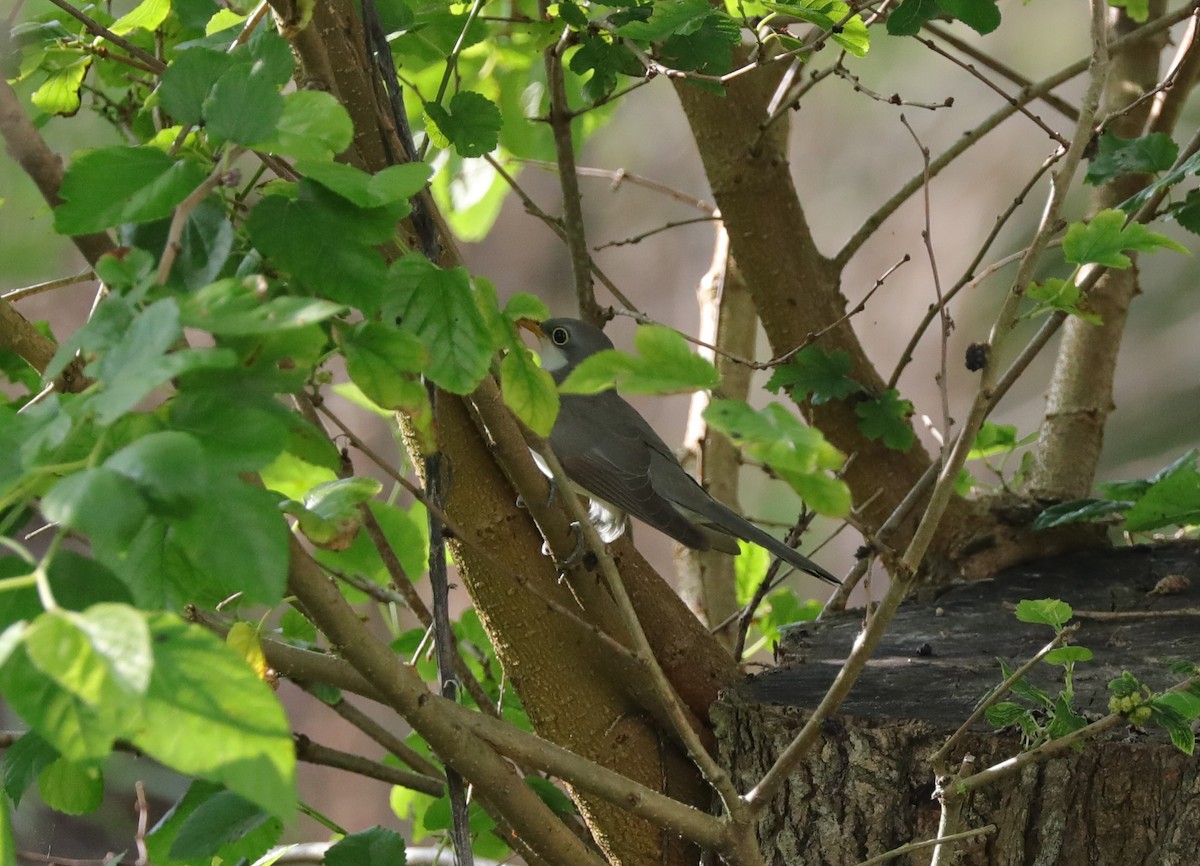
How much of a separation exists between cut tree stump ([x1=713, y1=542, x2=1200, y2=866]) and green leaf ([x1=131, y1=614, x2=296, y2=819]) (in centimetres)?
112

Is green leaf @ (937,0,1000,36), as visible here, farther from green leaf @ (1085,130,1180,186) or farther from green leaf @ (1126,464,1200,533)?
green leaf @ (1126,464,1200,533)

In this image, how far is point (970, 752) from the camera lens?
55.4 inches

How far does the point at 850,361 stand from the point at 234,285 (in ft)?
5.67

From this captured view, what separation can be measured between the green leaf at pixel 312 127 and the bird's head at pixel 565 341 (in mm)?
1679

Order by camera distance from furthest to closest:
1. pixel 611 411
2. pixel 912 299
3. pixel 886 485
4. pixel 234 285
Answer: pixel 912 299, pixel 611 411, pixel 886 485, pixel 234 285

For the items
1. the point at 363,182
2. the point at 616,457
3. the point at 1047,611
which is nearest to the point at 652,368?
the point at 363,182

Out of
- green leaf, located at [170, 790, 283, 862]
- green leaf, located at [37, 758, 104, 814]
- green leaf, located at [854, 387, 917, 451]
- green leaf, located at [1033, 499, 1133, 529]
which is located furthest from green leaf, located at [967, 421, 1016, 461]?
green leaf, located at [37, 758, 104, 814]

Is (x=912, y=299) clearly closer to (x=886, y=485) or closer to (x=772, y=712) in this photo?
(x=886, y=485)

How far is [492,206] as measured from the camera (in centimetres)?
243

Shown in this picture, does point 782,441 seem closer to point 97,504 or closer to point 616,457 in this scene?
point 97,504

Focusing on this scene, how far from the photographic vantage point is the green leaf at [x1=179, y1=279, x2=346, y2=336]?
566 mm

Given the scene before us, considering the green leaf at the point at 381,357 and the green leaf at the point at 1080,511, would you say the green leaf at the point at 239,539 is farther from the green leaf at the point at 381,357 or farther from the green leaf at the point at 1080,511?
the green leaf at the point at 1080,511

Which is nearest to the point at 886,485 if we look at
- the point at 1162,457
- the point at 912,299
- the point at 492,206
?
the point at 492,206

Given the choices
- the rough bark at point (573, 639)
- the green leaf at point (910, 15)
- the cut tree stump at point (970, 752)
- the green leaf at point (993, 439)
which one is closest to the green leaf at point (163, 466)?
the rough bark at point (573, 639)
